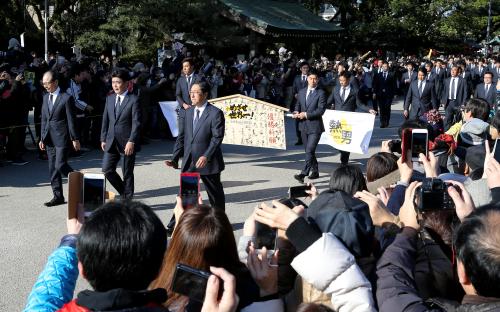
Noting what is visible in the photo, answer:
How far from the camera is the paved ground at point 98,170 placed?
6215 mm

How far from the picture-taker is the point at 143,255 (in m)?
2.17

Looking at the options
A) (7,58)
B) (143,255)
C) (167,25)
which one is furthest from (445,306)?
(167,25)

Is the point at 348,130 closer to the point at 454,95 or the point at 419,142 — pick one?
the point at 454,95

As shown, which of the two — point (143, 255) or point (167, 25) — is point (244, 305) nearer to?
point (143, 255)

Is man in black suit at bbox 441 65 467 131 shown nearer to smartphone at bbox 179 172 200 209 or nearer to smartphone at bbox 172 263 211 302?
smartphone at bbox 179 172 200 209

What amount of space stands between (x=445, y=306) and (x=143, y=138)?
11.6m

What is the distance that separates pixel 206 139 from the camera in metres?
7.12

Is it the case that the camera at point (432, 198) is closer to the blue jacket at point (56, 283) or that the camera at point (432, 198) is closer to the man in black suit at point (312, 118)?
the blue jacket at point (56, 283)

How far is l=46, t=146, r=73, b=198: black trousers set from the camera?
825 centimetres

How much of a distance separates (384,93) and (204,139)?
11377 mm

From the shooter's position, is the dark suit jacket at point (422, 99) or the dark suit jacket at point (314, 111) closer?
the dark suit jacket at point (314, 111)

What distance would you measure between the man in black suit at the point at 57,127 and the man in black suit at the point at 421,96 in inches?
300

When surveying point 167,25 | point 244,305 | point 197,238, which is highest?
point 167,25

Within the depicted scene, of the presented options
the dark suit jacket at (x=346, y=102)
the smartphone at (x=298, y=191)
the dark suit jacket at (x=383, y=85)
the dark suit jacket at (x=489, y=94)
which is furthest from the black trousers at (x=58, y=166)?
the dark suit jacket at (x=383, y=85)
